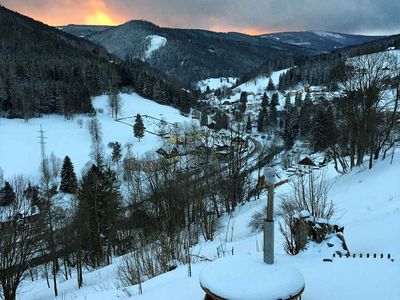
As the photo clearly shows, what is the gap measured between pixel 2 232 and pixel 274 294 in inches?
551

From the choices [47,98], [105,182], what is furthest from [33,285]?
[47,98]

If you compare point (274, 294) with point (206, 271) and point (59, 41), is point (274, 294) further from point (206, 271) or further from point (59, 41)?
point (59, 41)

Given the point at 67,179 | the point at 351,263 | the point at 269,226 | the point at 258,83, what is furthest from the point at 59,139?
the point at 258,83

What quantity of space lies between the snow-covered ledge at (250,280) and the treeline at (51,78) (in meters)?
76.9

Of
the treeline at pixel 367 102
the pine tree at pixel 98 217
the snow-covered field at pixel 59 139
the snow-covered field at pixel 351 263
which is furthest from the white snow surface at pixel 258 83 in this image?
the snow-covered field at pixel 351 263

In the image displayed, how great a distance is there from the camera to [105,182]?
2892 cm

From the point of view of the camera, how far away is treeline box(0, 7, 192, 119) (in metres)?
75.4

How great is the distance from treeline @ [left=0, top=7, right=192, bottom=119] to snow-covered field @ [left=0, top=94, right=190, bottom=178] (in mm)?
4085

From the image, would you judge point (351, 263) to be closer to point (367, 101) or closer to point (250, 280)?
point (250, 280)

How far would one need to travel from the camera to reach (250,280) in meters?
4.78

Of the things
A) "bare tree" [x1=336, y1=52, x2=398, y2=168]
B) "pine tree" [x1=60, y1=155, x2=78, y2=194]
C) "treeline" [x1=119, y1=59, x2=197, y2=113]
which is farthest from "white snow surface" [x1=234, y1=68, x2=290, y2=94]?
"bare tree" [x1=336, y1=52, x2=398, y2=168]

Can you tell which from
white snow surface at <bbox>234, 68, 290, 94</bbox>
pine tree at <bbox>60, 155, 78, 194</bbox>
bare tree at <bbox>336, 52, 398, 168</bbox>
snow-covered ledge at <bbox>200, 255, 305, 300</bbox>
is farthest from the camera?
white snow surface at <bbox>234, 68, 290, 94</bbox>

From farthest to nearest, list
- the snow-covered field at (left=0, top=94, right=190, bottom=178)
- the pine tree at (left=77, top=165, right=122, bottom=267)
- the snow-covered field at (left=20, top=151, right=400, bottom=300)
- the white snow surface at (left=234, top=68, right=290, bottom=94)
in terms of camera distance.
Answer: the white snow surface at (left=234, top=68, right=290, bottom=94) < the snow-covered field at (left=0, top=94, right=190, bottom=178) < the pine tree at (left=77, top=165, right=122, bottom=267) < the snow-covered field at (left=20, top=151, right=400, bottom=300)

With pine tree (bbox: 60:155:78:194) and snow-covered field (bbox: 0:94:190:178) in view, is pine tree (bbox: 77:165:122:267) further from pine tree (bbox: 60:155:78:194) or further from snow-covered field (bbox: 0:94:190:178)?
snow-covered field (bbox: 0:94:190:178)
